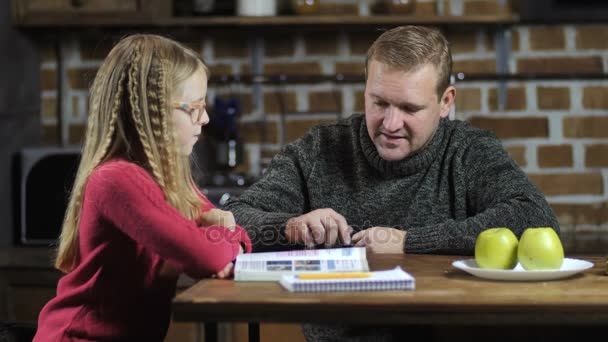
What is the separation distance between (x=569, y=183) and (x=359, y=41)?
85 centimetres

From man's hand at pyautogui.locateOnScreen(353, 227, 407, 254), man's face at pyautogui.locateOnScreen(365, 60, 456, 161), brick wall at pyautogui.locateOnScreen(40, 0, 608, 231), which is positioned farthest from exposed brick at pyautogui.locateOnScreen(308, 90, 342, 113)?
man's hand at pyautogui.locateOnScreen(353, 227, 407, 254)

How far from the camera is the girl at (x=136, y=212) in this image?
50.5 inches

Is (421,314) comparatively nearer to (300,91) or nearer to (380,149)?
(380,149)

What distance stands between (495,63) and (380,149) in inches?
44.8

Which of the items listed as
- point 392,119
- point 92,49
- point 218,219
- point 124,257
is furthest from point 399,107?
point 92,49

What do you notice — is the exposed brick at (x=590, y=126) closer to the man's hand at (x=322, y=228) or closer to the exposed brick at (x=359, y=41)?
the exposed brick at (x=359, y=41)

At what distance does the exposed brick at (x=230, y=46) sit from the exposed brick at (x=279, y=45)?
73 mm

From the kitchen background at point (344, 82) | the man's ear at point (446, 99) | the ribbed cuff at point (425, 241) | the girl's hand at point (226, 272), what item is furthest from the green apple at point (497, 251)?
the kitchen background at point (344, 82)

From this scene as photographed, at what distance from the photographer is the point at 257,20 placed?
Answer: 257 cm

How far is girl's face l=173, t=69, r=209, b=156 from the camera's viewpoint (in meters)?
1.43

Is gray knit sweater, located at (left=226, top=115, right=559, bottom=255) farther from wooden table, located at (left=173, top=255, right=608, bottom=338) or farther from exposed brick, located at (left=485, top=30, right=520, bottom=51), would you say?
exposed brick, located at (left=485, top=30, right=520, bottom=51)

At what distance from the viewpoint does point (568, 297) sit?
1.07m

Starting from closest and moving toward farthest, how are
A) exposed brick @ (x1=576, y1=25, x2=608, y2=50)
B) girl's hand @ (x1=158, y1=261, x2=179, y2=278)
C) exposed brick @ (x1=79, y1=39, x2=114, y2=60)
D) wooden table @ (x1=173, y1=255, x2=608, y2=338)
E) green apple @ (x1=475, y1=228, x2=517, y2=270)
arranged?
wooden table @ (x1=173, y1=255, x2=608, y2=338), green apple @ (x1=475, y1=228, x2=517, y2=270), girl's hand @ (x1=158, y1=261, x2=179, y2=278), exposed brick @ (x1=576, y1=25, x2=608, y2=50), exposed brick @ (x1=79, y1=39, x2=114, y2=60)

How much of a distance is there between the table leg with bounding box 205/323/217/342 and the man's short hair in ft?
2.52
